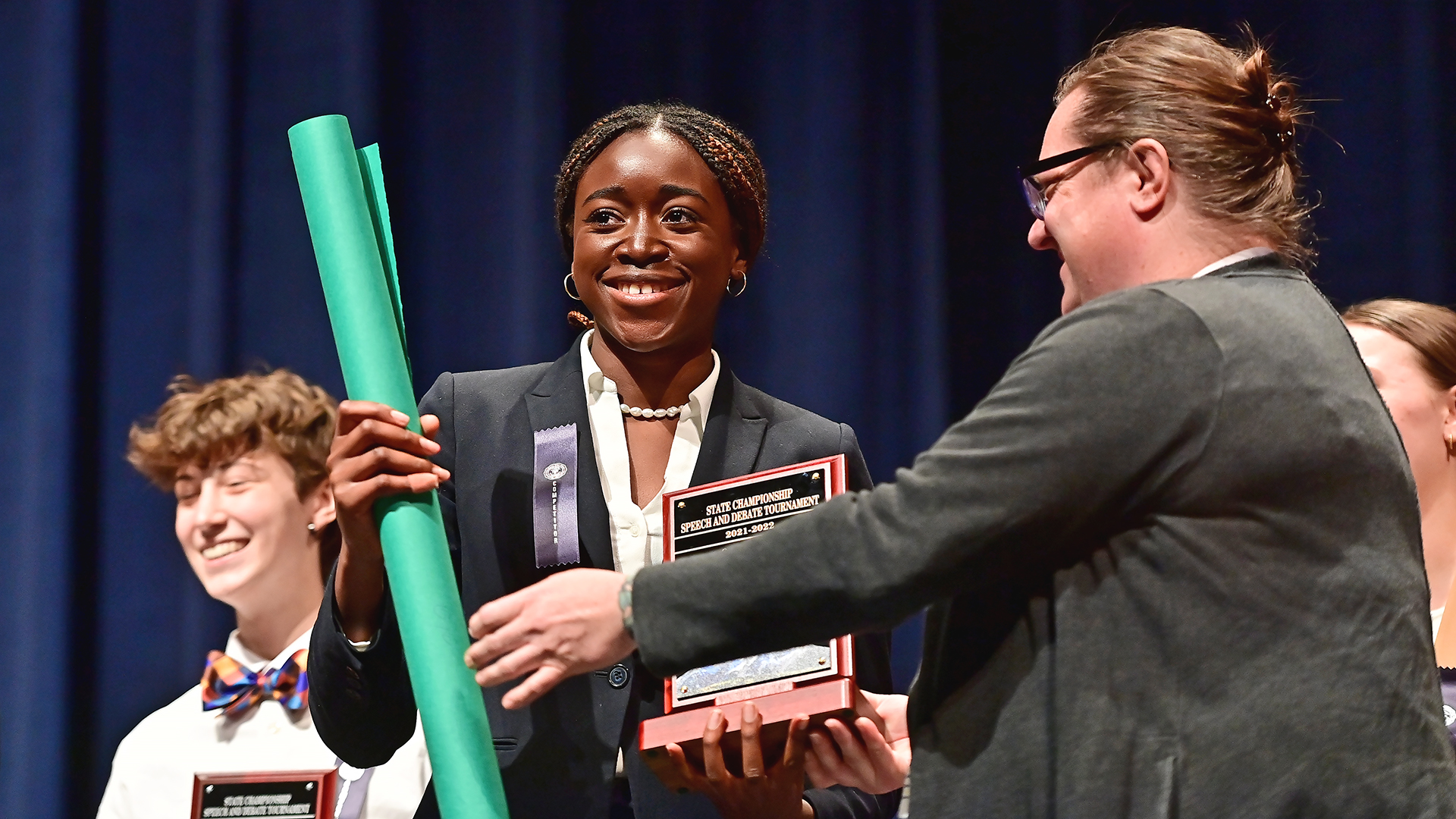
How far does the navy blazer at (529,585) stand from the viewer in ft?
5.24

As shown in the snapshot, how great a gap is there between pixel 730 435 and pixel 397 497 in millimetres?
470

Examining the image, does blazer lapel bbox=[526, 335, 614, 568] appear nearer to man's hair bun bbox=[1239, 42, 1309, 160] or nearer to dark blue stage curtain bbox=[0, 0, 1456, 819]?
man's hair bun bbox=[1239, 42, 1309, 160]

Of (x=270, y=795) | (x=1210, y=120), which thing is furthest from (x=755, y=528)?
(x=270, y=795)

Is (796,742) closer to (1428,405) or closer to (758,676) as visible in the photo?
(758,676)

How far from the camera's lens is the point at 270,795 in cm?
231

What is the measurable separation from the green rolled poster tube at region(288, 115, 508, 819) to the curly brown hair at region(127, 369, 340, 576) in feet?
4.01

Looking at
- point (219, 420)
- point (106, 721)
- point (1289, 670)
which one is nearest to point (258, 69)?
point (219, 420)

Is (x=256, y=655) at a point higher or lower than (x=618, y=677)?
lower

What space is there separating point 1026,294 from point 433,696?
7.58ft

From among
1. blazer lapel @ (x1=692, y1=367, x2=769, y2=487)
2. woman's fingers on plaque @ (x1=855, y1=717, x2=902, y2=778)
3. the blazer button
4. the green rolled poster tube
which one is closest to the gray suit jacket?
woman's fingers on plaque @ (x1=855, y1=717, x2=902, y2=778)

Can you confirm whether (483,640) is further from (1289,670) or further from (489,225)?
(489,225)

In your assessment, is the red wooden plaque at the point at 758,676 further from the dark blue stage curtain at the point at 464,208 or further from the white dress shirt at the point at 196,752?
the dark blue stage curtain at the point at 464,208

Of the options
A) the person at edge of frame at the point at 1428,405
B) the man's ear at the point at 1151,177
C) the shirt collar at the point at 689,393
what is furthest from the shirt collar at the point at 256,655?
the person at edge of frame at the point at 1428,405

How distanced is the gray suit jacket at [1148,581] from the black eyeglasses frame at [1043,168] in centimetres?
25
